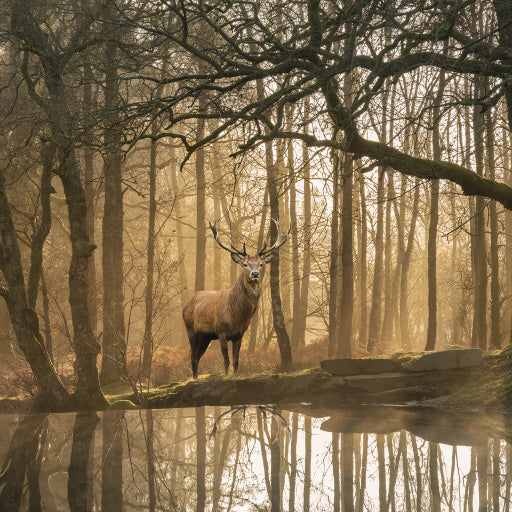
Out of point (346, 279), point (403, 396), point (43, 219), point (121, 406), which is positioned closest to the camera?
point (403, 396)

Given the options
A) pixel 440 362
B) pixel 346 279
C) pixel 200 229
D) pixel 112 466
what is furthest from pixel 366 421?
pixel 200 229

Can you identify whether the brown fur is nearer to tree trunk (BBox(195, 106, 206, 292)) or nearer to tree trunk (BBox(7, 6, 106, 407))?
tree trunk (BBox(7, 6, 106, 407))

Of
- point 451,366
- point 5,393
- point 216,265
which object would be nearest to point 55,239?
A: point 216,265

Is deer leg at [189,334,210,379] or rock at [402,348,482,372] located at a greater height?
deer leg at [189,334,210,379]

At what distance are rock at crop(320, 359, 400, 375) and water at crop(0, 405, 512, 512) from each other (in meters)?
1.95

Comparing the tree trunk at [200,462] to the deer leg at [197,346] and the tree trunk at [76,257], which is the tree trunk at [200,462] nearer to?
the tree trunk at [76,257]

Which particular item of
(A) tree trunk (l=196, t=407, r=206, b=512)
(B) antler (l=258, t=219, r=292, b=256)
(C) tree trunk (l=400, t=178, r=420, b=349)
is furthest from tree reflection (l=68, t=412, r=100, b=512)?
(C) tree trunk (l=400, t=178, r=420, b=349)

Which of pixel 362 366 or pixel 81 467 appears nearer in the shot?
pixel 81 467

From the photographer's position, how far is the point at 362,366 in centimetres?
1148

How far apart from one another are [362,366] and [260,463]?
527 centimetres

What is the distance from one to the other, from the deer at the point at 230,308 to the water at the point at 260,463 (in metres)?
2.87

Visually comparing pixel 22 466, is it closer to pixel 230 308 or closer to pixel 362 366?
pixel 230 308

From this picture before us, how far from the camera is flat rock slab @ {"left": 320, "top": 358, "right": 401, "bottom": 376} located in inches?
450

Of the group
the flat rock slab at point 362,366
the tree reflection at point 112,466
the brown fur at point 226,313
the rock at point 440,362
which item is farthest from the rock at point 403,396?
the tree reflection at point 112,466
